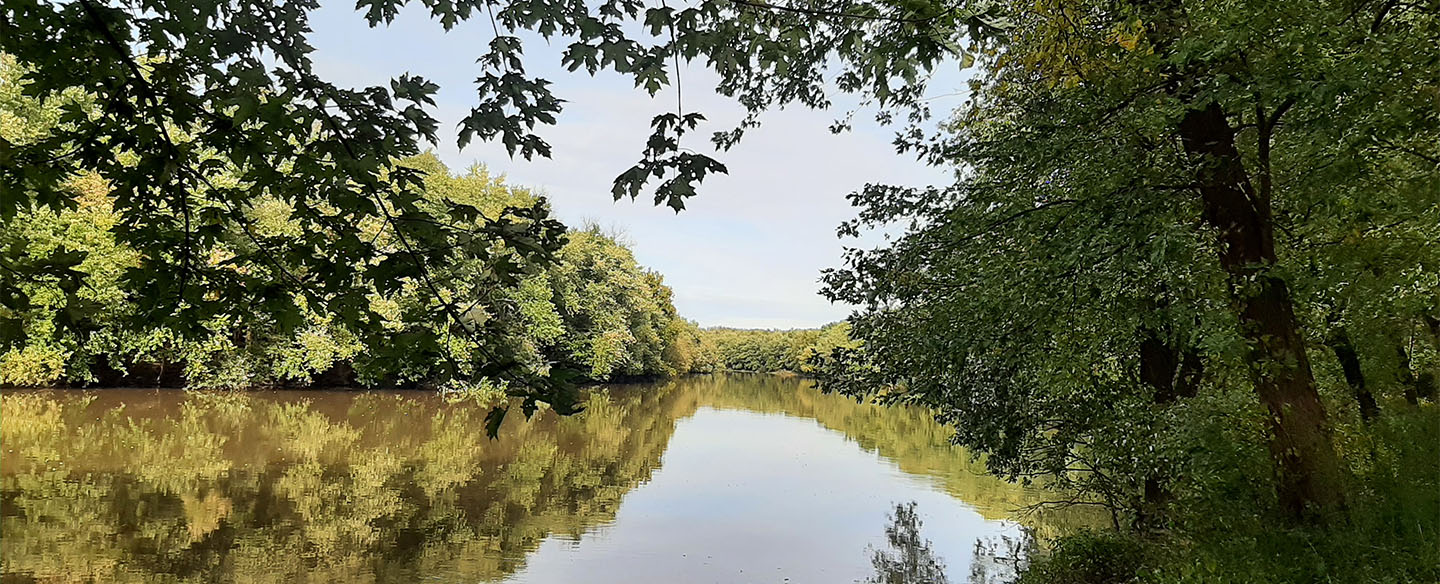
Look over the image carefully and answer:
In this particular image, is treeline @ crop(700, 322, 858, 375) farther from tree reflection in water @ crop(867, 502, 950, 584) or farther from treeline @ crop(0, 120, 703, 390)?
tree reflection in water @ crop(867, 502, 950, 584)

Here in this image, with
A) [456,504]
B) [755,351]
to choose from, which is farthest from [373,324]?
[755,351]

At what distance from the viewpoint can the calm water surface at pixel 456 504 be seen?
9.08 m

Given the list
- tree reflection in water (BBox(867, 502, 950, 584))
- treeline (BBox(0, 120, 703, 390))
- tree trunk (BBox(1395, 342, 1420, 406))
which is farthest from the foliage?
tree trunk (BBox(1395, 342, 1420, 406))

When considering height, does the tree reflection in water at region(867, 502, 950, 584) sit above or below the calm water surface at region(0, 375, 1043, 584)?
below

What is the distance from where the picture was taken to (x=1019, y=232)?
6.05 meters

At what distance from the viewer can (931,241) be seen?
6.78 meters

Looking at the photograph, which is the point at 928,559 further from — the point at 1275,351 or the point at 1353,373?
the point at 1275,351

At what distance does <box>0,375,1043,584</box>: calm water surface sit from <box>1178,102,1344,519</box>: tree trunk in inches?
205

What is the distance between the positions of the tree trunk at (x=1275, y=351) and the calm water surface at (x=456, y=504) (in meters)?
5.20

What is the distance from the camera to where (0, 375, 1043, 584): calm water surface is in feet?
29.8

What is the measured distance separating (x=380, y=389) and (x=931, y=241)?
114 feet

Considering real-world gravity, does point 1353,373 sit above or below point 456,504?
above

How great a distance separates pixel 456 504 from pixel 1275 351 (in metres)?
11.7

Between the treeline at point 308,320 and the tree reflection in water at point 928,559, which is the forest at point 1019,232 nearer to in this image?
the treeline at point 308,320
